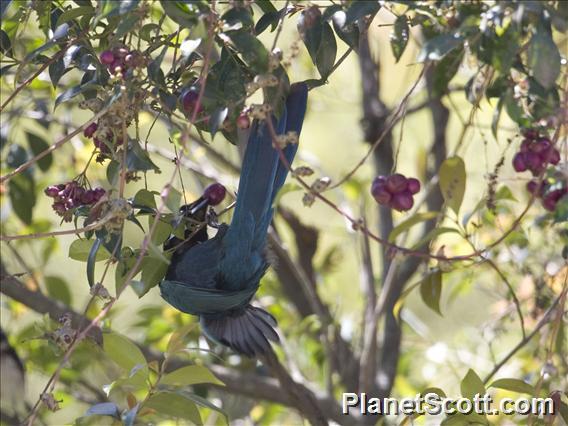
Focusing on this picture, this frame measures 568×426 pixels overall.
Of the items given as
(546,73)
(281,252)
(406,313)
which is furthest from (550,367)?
(406,313)

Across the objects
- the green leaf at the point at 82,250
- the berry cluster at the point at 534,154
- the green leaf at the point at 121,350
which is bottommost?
the green leaf at the point at 121,350

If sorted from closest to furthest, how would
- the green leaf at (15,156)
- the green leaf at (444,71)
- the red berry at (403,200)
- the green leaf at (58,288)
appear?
the red berry at (403,200) → the green leaf at (444,71) → the green leaf at (15,156) → the green leaf at (58,288)

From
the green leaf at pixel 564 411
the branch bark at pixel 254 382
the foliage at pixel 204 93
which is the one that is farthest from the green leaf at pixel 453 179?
the branch bark at pixel 254 382

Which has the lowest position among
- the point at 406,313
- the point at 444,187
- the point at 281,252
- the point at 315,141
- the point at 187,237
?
the point at 187,237

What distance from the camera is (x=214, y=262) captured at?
1781 millimetres

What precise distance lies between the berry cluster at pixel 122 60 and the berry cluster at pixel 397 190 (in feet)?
1.56

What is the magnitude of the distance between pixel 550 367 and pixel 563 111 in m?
0.47

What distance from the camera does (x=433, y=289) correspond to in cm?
188

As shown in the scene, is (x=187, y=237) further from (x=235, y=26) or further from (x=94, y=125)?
(x=235, y=26)

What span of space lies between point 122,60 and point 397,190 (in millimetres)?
516

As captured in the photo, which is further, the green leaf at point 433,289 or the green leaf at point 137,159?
the green leaf at point 433,289

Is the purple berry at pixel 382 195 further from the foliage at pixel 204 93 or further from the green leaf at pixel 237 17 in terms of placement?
the green leaf at pixel 237 17

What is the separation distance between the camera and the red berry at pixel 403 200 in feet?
5.33

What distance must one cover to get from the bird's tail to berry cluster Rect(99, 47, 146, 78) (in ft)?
2.01
